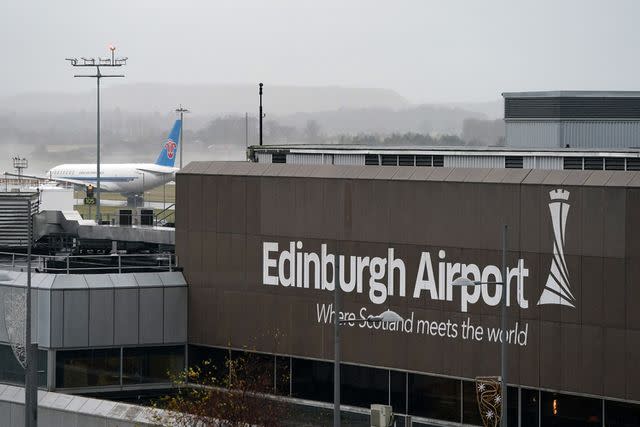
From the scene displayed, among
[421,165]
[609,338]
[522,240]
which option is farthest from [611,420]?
[421,165]

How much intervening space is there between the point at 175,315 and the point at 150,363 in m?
1.89

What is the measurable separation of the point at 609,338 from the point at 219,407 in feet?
36.1

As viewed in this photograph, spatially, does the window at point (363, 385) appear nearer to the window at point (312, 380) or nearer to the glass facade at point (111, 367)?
the window at point (312, 380)

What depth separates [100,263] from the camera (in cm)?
5256

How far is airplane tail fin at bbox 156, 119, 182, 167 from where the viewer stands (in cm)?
15562

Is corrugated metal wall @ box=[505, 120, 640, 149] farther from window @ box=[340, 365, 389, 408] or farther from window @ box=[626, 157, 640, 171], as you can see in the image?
window @ box=[340, 365, 389, 408]

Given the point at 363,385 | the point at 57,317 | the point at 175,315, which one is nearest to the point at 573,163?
the point at 363,385

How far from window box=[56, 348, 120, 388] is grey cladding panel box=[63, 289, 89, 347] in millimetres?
471

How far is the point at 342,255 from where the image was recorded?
4456cm

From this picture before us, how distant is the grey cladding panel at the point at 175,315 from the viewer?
48.7 m

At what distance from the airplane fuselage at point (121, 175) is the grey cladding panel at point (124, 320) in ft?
406

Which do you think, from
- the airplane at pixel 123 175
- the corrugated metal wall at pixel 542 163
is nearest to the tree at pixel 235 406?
the corrugated metal wall at pixel 542 163

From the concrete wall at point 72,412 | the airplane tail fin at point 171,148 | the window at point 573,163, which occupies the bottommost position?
the concrete wall at point 72,412

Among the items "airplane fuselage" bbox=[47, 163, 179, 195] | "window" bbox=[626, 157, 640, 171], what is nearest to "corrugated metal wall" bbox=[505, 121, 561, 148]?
"window" bbox=[626, 157, 640, 171]
